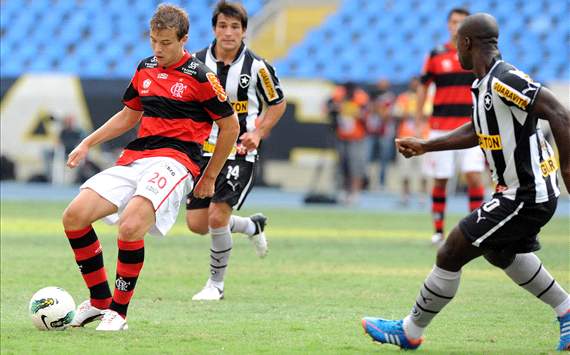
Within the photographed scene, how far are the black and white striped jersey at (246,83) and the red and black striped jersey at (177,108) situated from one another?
1.82 m

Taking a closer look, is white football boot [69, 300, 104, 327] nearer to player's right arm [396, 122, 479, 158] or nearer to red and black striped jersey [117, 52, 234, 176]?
red and black striped jersey [117, 52, 234, 176]

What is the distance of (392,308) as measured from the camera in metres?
8.63

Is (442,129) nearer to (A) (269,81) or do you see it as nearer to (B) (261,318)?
(A) (269,81)

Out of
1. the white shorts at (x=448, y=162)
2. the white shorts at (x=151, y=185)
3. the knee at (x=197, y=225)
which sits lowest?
the white shorts at (x=448, y=162)

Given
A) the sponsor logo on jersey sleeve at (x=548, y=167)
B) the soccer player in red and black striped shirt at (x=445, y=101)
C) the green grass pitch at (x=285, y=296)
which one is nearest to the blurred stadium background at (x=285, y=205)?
the green grass pitch at (x=285, y=296)

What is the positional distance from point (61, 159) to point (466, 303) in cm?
1836

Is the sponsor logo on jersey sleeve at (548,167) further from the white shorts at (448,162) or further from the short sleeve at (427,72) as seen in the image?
the short sleeve at (427,72)

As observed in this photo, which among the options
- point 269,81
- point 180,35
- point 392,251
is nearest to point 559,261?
point 392,251

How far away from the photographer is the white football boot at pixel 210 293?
9.12 m

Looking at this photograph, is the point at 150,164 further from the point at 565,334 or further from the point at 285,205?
the point at 285,205

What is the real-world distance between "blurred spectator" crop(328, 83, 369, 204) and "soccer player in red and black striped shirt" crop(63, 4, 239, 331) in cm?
1438

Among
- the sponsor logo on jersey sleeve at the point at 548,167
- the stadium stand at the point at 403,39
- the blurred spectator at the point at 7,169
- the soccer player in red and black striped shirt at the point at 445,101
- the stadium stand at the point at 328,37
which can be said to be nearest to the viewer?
the sponsor logo on jersey sleeve at the point at 548,167

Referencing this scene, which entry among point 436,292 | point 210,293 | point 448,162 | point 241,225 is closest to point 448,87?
point 448,162

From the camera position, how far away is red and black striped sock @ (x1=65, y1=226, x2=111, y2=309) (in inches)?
289
